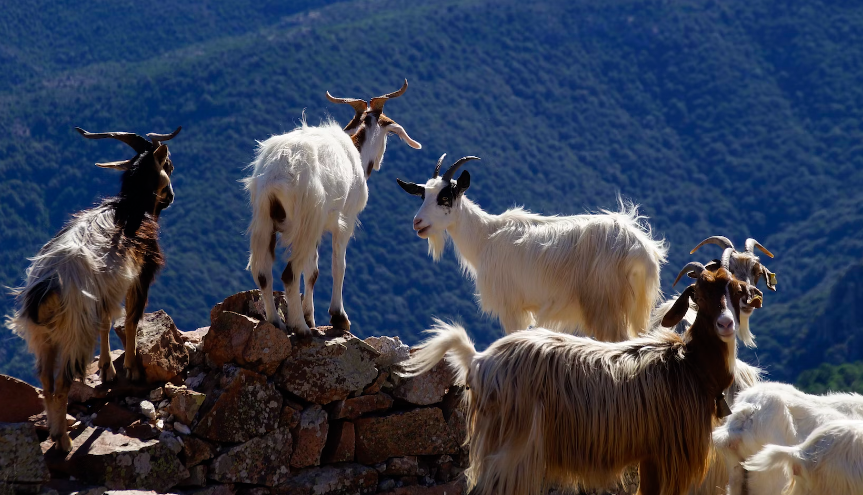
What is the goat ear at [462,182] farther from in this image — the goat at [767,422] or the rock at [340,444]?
the goat at [767,422]

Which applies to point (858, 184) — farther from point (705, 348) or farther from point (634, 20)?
point (705, 348)

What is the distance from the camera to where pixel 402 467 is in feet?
23.2

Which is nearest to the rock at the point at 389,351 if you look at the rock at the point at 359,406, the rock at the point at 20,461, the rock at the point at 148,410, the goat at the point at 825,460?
the rock at the point at 359,406

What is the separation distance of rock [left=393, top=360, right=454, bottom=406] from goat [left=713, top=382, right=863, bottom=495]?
1.98 meters

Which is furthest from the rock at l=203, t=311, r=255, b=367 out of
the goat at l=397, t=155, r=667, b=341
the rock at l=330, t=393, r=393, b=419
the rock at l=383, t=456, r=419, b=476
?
the goat at l=397, t=155, r=667, b=341

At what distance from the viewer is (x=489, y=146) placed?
48.5 m

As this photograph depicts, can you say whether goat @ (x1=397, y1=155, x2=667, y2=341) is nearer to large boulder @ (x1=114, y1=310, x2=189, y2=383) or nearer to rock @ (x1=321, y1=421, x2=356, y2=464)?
rock @ (x1=321, y1=421, x2=356, y2=464)

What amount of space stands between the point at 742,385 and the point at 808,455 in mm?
1580

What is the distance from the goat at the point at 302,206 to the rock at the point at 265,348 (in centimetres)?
7

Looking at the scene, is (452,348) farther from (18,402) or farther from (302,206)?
(18,402)

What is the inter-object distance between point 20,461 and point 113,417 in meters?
0.85

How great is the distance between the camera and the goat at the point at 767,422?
19.9 feet

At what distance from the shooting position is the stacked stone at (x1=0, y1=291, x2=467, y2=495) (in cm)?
631

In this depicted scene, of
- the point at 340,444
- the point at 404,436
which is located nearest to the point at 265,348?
the point at 340,444
